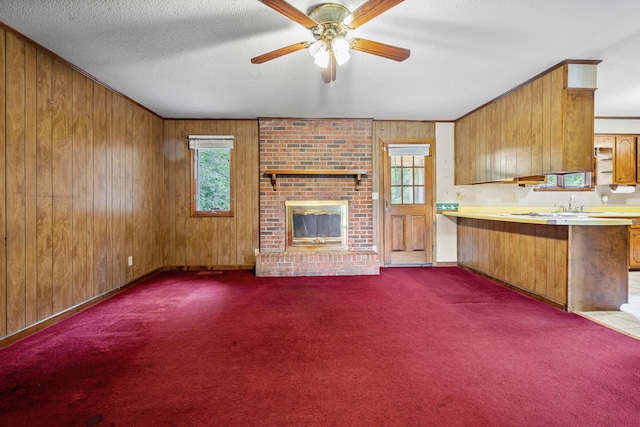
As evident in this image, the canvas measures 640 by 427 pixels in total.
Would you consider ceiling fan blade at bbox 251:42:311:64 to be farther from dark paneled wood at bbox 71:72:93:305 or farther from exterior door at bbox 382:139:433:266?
exterior door at bbox 382:139:433:266

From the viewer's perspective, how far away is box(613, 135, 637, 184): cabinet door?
4.56 m

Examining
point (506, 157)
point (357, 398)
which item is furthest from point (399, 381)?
point (506, 157)

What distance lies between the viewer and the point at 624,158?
461 cm

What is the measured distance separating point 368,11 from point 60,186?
9.54 feet

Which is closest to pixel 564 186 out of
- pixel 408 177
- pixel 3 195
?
pixel 408 177

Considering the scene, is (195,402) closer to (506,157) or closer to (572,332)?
(572,332)

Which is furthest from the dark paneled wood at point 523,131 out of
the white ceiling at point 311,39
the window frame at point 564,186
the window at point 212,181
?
the window at point 212,181

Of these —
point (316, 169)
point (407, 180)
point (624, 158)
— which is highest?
point (624, 158)

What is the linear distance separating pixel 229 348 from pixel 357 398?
3.26 ft

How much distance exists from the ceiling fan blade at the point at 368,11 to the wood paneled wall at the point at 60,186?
2.51 m

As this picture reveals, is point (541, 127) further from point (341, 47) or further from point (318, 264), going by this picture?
point (318, 264)

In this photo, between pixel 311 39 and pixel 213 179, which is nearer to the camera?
pixel 311 39

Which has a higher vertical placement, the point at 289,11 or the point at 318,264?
the point at 289,11

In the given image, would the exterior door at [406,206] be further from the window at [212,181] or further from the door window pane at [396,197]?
the window at [212,181]
